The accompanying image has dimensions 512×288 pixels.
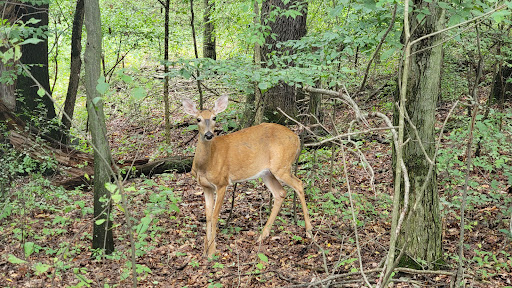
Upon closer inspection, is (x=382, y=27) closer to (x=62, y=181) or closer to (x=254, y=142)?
→ (x=254, y=142)

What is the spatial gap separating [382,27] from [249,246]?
317 cm

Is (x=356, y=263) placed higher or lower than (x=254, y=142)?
lower

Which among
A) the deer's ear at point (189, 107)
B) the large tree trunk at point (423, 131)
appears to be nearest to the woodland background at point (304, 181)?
the large tree trunk at point (423, 131)

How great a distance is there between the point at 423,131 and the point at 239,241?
3.02 meters

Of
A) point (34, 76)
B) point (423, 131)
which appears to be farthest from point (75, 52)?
point (423, 131)

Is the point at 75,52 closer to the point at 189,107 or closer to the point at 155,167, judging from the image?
the point at 155,167

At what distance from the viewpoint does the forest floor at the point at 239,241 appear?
4.96 m

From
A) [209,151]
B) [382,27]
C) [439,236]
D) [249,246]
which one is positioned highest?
[382,27]

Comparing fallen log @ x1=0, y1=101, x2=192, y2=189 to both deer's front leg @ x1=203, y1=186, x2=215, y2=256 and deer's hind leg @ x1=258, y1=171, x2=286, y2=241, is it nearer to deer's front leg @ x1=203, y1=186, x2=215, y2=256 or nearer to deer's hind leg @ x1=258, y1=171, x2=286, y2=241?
deer's front leg @ x1=203, y1=186, x2=215, y2=256

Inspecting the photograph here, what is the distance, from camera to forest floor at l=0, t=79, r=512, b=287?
4.96 meters

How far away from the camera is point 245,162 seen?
6.77 m

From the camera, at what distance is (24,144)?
8141mm

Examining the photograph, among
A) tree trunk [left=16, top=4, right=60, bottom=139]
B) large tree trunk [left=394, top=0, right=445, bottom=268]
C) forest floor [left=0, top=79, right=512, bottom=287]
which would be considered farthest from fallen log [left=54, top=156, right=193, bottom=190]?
large tree trunk [left=394, top=0, right=445, bottom=268]

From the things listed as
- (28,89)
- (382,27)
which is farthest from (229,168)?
(28,89)
